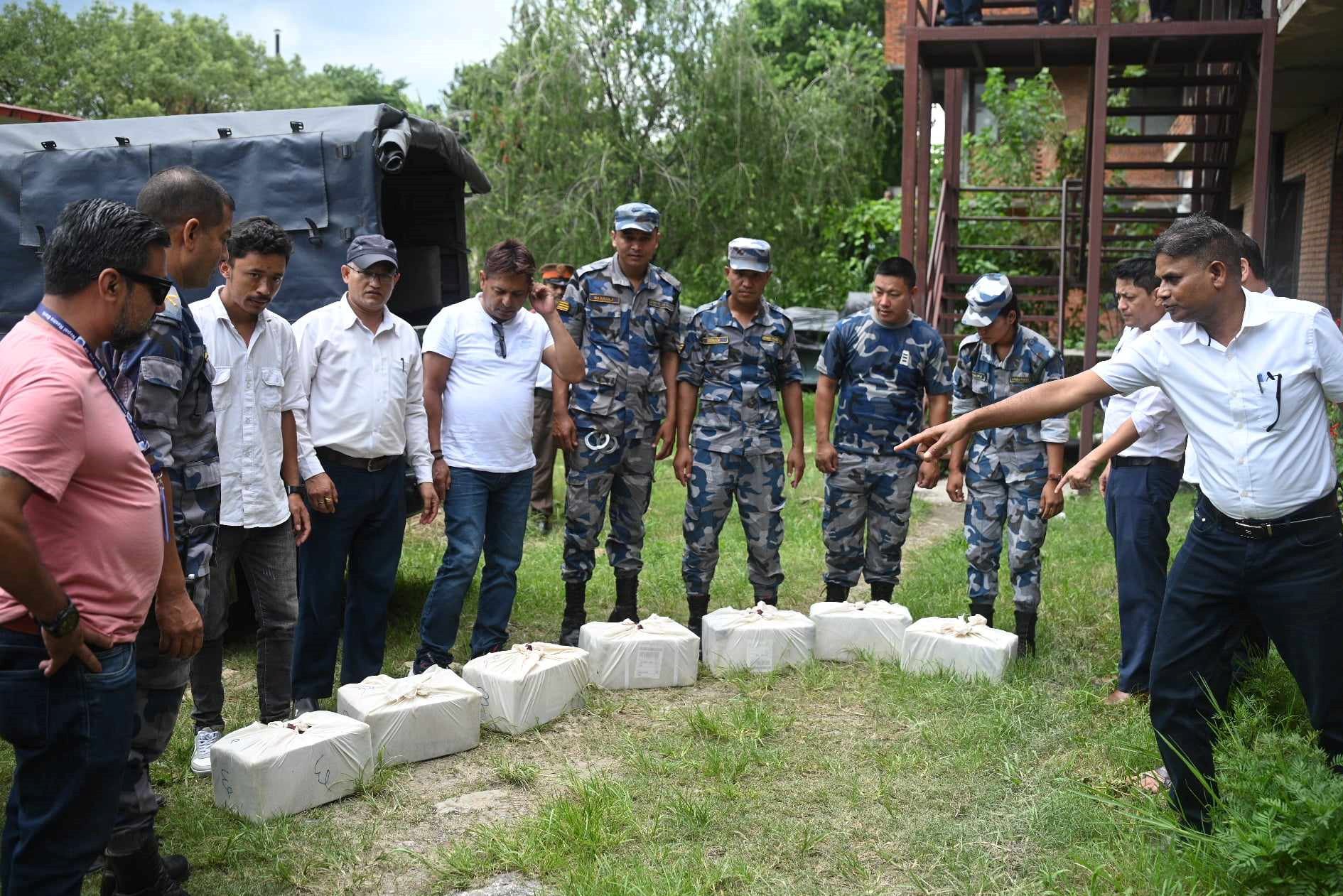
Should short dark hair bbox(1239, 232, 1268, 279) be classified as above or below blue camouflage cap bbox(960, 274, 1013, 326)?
above

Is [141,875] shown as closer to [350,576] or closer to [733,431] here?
[350,576]

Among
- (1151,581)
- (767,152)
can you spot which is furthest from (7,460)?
(767,152)

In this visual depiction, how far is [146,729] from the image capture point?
3.16m

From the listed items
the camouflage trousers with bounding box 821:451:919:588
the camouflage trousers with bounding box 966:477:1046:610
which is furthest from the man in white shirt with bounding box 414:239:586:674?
the camouflage trousers with bounding box 966:477:1046:610

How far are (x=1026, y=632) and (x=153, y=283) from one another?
425 centimetres

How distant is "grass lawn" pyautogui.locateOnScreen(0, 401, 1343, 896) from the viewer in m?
3.26

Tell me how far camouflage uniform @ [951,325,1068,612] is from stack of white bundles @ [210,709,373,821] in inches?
120

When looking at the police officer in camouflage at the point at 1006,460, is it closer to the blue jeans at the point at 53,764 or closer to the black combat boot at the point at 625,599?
the black combat boot at the point at 625,599

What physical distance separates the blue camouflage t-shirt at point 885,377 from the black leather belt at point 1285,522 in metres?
2.46

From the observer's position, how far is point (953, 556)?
7.59 meters

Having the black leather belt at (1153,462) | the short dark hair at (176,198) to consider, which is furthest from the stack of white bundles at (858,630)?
the short dark hair at (176,198)

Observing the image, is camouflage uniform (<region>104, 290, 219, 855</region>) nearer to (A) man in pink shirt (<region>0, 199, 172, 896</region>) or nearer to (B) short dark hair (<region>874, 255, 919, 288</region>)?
(A) man in pink shirt (<region>0, 199, 172, 896</region>)

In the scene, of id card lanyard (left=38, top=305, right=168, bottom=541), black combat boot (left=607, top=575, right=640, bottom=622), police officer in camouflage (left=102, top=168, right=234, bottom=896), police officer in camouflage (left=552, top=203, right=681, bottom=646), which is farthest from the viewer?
black combat boot (left=607, top=575, right=640, bottom=622)

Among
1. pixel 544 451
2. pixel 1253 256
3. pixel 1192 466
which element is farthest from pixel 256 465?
pixel 544 451
